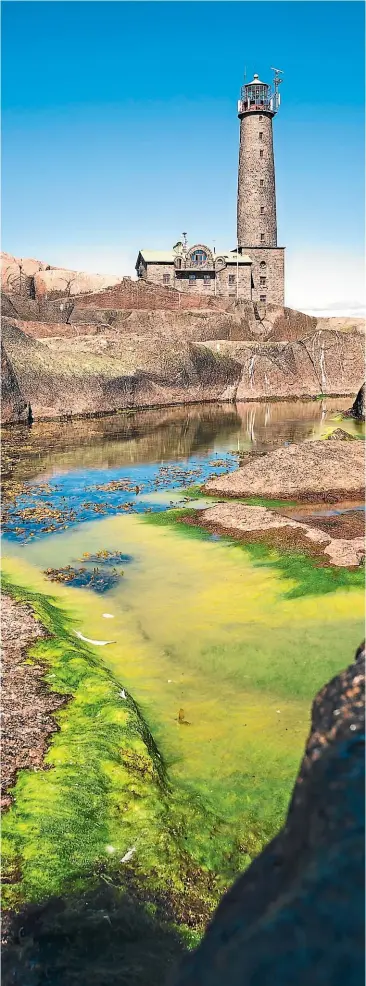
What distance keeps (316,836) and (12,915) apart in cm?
301

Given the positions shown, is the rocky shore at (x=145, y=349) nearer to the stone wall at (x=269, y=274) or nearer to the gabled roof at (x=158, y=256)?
the gabled roof at (x=158, y=256)

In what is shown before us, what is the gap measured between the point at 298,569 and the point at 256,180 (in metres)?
56.9

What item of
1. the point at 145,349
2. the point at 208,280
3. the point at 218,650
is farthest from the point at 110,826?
the point at 208,280

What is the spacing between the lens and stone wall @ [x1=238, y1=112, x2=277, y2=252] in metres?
61.4

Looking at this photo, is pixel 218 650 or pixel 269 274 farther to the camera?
pixel 269 274

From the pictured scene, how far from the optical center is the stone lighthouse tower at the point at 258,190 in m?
61.4

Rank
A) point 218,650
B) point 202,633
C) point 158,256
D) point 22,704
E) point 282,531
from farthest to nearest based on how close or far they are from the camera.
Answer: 1. point 158,256
2. point 282,531
3. point 202,633
4. point 218,650
5. point 22,704

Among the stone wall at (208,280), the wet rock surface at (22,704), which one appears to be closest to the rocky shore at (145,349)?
the stone wall at (208,280)

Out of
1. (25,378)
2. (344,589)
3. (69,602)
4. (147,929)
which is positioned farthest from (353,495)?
(25,378)

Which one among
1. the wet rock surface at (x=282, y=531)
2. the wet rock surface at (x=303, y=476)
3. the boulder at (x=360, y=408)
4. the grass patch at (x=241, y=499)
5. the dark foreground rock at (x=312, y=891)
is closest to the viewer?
the dark foreground rock at (x=312, y=891)

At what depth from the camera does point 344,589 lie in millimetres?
10609

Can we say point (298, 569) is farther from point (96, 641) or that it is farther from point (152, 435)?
point (152, 435)

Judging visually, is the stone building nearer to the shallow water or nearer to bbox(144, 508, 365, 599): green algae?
the shallow water

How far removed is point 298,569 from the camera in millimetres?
11422
